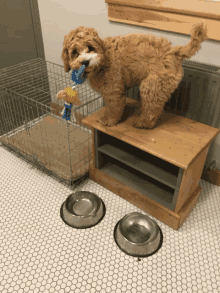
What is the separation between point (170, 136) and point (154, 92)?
229 millimetres

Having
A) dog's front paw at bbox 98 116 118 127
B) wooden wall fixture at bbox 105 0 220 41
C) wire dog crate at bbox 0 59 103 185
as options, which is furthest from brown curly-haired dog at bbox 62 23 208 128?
wire dog crate at bbox 0 59 103 185

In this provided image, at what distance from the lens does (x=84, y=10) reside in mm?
1646

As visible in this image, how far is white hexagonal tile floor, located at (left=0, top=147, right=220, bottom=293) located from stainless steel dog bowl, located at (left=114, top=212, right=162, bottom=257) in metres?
0.03

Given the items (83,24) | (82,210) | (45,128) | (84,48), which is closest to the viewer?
(84,48)

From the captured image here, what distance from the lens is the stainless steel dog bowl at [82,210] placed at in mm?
1259

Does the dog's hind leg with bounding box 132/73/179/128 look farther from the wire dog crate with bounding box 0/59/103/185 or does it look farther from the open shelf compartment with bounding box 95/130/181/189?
the wire dog crate with bounding box 0/59/103/185

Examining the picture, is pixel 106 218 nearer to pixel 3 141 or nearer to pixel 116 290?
pixel 116 290

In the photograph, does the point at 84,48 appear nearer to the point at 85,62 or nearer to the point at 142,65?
the point at 85,62

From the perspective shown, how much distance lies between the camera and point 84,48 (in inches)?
37.5

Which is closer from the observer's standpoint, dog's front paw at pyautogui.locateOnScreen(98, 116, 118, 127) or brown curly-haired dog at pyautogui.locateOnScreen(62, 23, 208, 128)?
brown curly-haired dog at pyautogui.locateOnScreen(62, 23, 208, 128)

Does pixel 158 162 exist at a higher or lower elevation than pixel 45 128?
higher

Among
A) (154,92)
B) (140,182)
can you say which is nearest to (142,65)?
(154,92)

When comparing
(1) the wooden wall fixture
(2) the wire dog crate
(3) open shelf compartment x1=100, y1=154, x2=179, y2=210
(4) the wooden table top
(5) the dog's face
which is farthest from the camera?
(2) the wire dog crate

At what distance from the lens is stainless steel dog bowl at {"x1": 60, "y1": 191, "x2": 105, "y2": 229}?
4.13 feet
